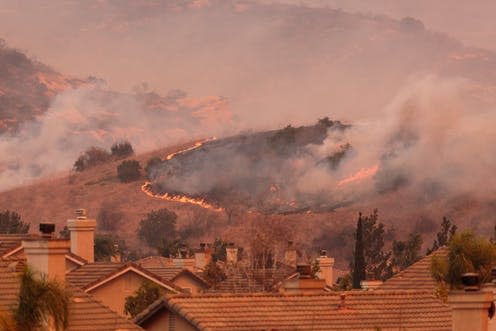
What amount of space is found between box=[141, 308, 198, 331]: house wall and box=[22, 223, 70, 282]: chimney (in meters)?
2.77

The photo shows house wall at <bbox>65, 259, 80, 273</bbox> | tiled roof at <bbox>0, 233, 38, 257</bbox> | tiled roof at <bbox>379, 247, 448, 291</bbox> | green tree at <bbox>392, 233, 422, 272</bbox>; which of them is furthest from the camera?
green tree at <bbox>392, 233, 422, 272</bbox>

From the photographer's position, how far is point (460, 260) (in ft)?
148

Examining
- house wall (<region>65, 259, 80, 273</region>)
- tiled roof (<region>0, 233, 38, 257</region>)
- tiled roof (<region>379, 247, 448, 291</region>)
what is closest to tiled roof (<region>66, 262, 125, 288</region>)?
house wall (<region>65, 259, 80, 273</region>)

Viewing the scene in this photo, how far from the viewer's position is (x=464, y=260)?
4500cm

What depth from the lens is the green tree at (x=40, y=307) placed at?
101ft

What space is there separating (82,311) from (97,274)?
22357mm

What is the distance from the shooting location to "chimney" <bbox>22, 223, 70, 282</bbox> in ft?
115

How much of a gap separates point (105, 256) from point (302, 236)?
311 ft

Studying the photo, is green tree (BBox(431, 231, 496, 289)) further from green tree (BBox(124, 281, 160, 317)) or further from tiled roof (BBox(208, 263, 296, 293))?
tiled roof (BBox(208, 263, 296, 293))

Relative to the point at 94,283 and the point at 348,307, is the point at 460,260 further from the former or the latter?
the point at 94,283

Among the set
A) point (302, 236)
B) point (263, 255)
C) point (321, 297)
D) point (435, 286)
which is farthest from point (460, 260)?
point (302, 236)

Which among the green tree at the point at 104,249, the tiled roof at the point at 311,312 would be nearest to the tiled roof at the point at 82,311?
the tiled roof at the point at 311,312

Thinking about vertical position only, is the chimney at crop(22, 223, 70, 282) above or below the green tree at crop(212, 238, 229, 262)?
below

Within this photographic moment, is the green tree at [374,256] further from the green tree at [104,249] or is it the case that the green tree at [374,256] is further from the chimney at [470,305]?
the chimney at [470,305]
